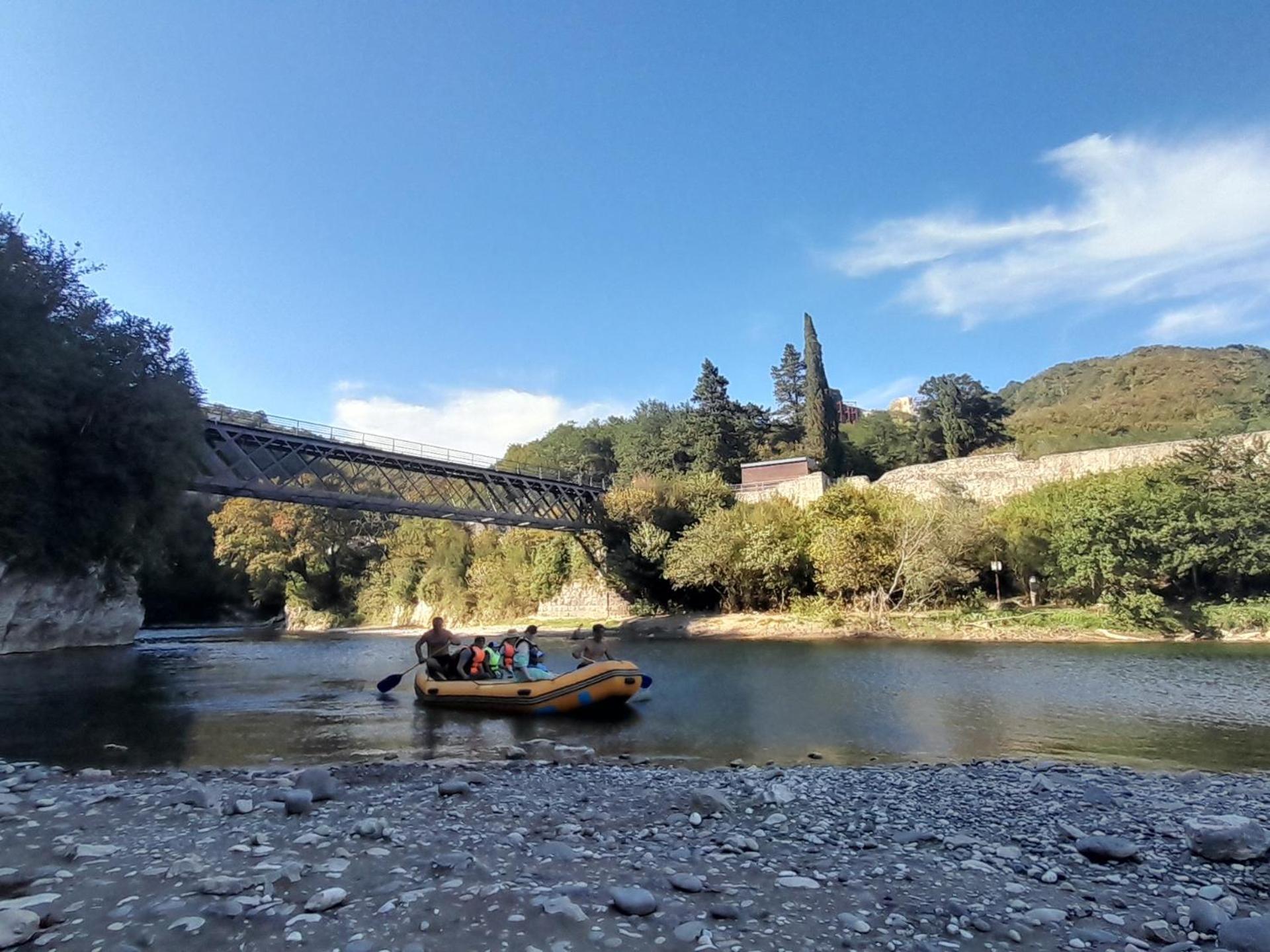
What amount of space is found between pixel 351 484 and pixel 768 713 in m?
33.7

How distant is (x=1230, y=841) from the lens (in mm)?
5086

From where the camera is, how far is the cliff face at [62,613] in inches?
1291

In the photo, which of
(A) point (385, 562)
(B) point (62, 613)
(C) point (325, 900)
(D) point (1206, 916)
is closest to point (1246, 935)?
(D) point (1206, 916)

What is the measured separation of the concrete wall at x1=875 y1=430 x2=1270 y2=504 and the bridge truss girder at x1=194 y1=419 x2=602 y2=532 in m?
22.2

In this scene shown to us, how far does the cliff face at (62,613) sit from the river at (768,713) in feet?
28.3

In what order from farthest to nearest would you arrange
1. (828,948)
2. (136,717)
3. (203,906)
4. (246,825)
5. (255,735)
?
(136,717) → (255,735) → (246,825) → (203,906) → (828,948)

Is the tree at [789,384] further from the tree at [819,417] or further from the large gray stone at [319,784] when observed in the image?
the large gray stone at [319,784]

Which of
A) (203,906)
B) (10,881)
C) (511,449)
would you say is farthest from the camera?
(511,449)

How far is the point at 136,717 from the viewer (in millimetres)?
15508

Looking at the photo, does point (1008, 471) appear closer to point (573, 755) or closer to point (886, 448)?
point (886, 448)

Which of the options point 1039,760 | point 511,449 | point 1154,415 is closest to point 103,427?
point 1039,760

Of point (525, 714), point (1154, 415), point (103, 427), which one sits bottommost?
point (525, 714)

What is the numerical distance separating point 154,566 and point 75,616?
17.5 metres

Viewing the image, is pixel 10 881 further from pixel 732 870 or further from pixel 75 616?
pixel 75 616
